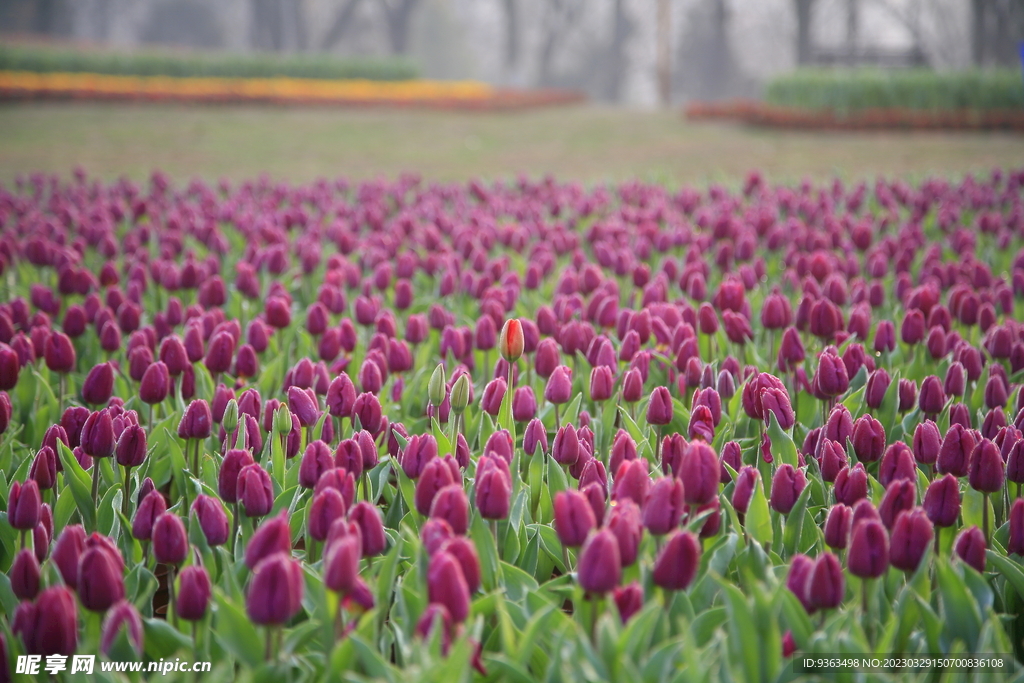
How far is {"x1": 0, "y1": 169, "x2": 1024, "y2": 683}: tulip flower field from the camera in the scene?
1461 mm

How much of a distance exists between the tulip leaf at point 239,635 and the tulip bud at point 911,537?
3.64ft

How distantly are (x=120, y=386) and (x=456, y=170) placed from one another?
463 inches

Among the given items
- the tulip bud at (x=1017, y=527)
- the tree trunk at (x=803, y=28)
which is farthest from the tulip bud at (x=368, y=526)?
the tree trunk at (x=803, y=28)

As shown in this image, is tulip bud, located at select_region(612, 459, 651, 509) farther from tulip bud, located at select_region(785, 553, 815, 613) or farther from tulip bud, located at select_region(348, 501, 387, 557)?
tulip bud, located at select_region(348, 501, 387, 557)

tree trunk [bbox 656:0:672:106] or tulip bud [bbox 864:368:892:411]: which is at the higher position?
tree trunk [bbox 656:0:672:106]

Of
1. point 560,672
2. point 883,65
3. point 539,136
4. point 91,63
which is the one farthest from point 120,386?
point 883,65

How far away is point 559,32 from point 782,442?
53.9 meters

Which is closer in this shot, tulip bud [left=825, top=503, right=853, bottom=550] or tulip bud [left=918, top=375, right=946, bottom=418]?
tulip bud [left=825, top=503, right=853, bottom=550]

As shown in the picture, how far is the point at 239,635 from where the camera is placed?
1441 mm

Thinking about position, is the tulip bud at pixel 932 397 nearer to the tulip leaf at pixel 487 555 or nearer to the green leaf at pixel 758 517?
the green leaf at pixel 758 517

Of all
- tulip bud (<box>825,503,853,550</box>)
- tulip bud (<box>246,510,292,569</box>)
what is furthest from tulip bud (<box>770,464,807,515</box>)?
tulip bud (<box>246,510,292,569</box>)

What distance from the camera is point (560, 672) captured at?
1.45m

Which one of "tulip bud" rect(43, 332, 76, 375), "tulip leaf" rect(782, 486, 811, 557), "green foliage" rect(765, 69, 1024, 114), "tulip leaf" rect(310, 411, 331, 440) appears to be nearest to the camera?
"tulip leaf" rect(782, 486, 811, 557)

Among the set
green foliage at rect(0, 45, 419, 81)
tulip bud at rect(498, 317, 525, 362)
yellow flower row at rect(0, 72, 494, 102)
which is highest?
green foliage at rect(0, 45, 419, 81)
